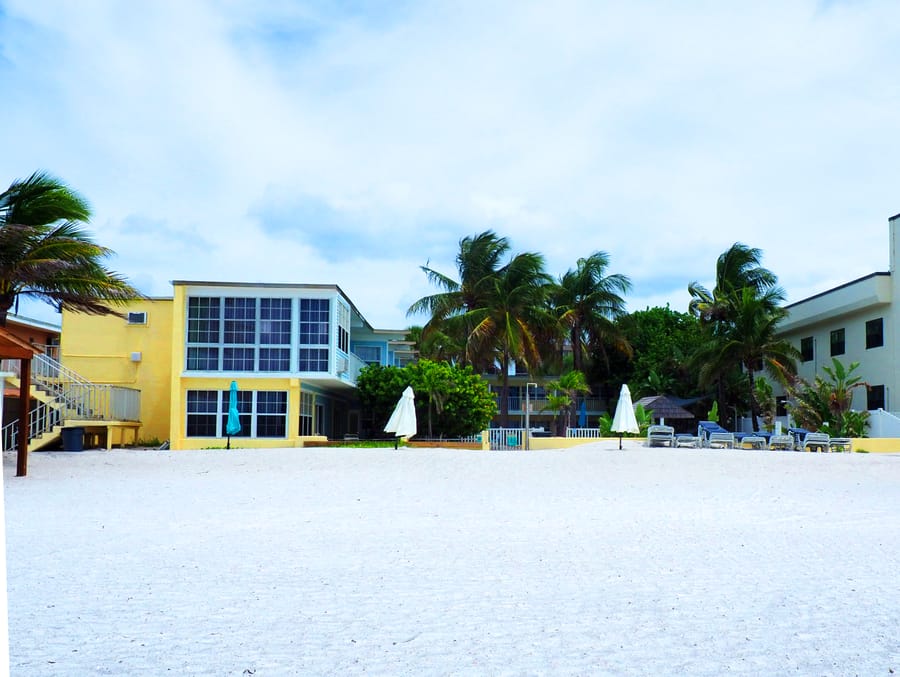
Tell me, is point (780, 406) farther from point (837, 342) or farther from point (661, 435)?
point (661, 435)

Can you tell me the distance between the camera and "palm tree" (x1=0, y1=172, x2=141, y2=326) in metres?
17.4

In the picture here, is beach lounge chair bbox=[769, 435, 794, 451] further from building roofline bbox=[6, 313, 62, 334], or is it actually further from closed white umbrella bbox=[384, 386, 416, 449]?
building roofline bbox=[6, 313, 62, 334]

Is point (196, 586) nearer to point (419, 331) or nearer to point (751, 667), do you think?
point (751, 667)

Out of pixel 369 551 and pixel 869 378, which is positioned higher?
pixel 869 378

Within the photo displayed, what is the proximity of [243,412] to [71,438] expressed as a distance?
19.7ft

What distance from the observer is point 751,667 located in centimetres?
464

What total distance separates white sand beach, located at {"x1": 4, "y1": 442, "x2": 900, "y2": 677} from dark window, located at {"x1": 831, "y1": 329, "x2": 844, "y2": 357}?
2269cm

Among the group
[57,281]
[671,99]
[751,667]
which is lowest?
[751,667]

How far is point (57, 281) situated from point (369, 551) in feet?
43.6

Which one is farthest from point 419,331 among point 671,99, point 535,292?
point 671,99

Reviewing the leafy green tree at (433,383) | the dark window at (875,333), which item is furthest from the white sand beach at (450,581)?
the dark window at (875,333)

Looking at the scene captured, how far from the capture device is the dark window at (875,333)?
103 ft

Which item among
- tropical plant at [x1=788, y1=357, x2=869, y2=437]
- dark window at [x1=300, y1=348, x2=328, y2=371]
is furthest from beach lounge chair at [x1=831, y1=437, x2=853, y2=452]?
dark window at [x1=300, y1=348, x2=328, y2=371]

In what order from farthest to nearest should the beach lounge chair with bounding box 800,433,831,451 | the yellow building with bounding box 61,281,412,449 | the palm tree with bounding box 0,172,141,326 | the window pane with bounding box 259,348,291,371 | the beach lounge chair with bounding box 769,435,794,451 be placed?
the window pane with bounding box 259,348,291,371 → the yellow building with bounding box 61,281,412,449 → the beach lounge chair with bounding box 769,435,794,451 → the beach lounge chair with bounding box 800,433,831,451 → the palm tree with bounding box 0,172,141,326
